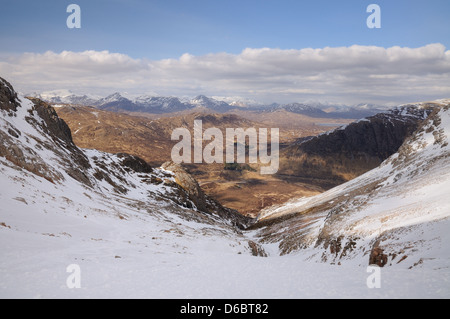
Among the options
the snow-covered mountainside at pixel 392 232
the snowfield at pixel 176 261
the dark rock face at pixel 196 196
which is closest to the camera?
the snowfield at pixel 176 261

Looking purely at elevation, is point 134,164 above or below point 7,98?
below

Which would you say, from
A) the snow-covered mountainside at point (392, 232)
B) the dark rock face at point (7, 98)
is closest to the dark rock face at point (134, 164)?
the dark rock face at point (7, 98)

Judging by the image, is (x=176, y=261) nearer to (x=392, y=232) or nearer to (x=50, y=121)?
(x=392, y=232)

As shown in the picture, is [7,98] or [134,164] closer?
[7,98]

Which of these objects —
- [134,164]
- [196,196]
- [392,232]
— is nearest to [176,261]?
[392,232]

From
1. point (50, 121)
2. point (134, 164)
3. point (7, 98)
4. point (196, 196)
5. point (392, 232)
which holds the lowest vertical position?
point (196, 196)

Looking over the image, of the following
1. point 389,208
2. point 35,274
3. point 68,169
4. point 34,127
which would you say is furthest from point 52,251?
point 34,127

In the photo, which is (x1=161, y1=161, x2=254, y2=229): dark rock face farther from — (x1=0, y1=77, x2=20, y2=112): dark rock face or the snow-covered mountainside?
(x1=0, y1=77, x2=20, y2=112): dark rock face

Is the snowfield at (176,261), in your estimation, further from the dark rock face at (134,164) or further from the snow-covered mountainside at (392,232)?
the dark rock face at (134,164)
